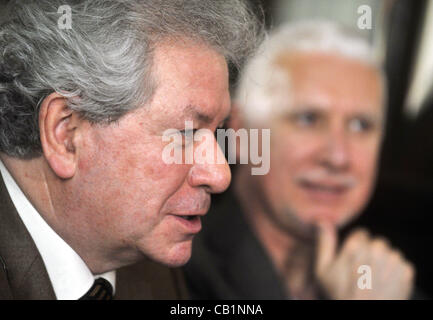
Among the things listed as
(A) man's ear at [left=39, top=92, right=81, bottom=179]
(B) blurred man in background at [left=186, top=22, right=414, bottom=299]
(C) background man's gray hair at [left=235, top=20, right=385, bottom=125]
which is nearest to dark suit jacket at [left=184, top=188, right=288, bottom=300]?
(B) blurred man in background at [left=186, top=22, right=414, bottom=299]

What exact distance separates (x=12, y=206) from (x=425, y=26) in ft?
5.06

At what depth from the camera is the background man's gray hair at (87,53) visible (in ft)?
2.97

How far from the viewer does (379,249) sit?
5.69 ft

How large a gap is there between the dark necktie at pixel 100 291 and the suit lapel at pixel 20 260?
0.32 feet

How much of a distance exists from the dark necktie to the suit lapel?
98 millimetres

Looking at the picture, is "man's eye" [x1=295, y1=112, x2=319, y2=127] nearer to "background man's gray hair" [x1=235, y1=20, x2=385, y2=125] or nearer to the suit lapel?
"background man's gray hair" [x1=235, y1=20, x2=385, y2=125]

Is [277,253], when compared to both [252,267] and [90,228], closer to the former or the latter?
[252,267]

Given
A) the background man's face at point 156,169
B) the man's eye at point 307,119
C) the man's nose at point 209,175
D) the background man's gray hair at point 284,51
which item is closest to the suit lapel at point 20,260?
the background man's face at point 156,169

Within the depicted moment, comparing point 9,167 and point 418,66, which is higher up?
point 418,66

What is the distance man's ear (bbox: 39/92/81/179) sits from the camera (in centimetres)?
92

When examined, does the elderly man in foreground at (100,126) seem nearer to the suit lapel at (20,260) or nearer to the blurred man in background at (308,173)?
the suit lapel at (20,260)
